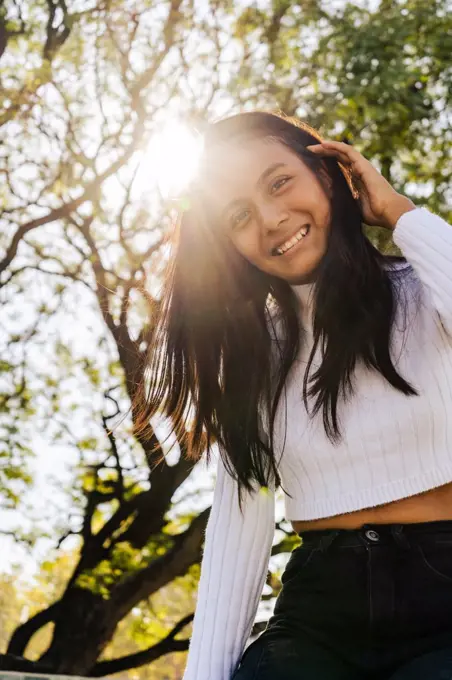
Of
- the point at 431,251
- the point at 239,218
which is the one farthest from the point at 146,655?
the point at 431,251

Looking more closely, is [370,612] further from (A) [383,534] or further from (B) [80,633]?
(B) [80,633]

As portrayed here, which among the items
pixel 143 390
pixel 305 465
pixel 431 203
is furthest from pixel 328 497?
pixel 431 203

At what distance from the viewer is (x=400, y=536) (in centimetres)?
201

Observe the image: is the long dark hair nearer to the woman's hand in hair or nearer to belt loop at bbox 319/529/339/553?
the woman's hand in hair

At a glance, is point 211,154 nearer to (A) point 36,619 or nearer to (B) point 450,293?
(B) point 450,293

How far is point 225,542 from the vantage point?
240 cm

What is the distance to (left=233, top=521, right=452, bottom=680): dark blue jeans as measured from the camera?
1957 mm

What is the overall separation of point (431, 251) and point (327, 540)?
0.71 m

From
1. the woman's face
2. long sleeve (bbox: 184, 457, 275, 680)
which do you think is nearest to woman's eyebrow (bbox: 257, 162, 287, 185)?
the woman's face

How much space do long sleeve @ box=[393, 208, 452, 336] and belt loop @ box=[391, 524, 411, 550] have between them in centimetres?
47

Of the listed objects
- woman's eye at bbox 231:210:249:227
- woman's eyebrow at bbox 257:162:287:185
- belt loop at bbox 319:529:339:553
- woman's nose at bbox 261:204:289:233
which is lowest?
belt loop at bbox 319:529:339:553

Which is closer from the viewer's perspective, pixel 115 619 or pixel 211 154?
pixel 211 154

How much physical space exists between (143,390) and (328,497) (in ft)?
2.60

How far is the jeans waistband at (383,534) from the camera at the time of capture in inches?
79.0
